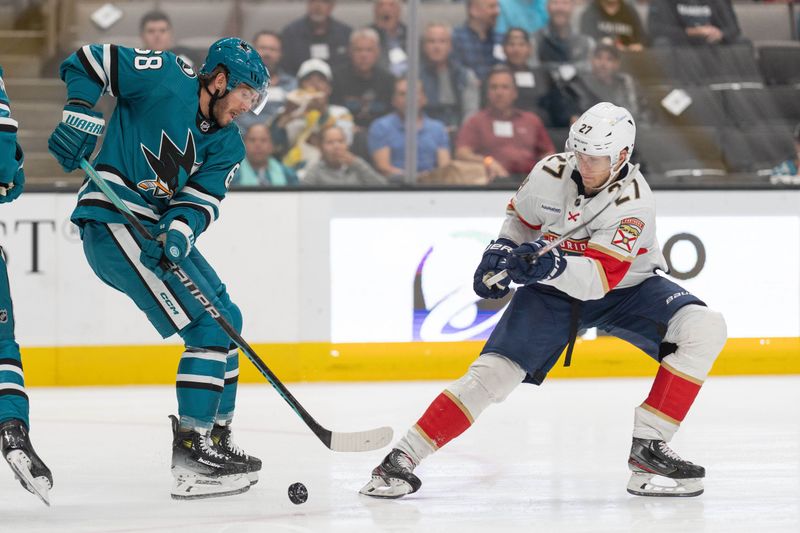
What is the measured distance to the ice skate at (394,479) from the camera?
10.6ft

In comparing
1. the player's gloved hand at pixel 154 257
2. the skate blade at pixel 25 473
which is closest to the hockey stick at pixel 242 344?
the player's gloved hand at pixel 154 257

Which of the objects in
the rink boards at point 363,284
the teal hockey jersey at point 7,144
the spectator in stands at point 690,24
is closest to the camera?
the teal hockey jersey at point 7,144

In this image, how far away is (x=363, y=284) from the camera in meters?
5.55

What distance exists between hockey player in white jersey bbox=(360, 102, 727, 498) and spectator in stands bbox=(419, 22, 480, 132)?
2296mm

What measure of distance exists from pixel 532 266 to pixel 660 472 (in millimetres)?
713

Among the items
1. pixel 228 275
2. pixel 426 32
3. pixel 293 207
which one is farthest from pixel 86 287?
pixel 426 32

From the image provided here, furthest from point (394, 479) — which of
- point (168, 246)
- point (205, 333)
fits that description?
point (168, 246)

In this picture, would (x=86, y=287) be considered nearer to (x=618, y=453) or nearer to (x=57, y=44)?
(x=57, y=44)

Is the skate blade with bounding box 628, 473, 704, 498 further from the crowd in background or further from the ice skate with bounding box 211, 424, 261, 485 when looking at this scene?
the crowd in background

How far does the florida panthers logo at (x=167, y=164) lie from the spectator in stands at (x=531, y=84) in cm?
279

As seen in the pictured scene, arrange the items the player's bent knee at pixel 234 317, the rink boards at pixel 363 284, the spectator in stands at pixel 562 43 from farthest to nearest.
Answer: the spectator in stands at pixel 562 43
the rink boards at pixel 363 284
the player's bent knee at pixel 234 317

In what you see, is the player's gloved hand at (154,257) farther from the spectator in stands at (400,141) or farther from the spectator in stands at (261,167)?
the spectator in stands at (400,141)

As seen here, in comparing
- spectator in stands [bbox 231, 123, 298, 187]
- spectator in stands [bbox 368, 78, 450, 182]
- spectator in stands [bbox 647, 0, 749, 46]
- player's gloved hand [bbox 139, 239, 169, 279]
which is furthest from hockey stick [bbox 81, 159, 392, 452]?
spectator in stands [bbox 647, 0, 749, 46]

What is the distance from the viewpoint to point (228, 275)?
5465mm
